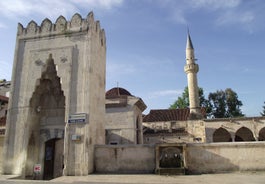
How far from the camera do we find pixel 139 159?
40.5 ft

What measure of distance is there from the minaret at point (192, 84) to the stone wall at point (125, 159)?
821 inches

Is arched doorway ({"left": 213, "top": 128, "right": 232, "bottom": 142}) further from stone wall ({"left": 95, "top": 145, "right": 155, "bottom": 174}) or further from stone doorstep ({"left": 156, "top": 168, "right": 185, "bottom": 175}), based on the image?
stone doorstep ({"left": 156, "top": 168, "right": 185, "bottom": 175})

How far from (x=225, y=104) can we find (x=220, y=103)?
3.18 ft

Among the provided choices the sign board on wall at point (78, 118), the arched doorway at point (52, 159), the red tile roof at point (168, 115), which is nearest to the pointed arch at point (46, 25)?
the sign board on wall at point (78, 118)

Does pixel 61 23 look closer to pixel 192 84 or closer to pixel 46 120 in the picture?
pixel 46 120

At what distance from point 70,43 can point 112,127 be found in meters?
11.8

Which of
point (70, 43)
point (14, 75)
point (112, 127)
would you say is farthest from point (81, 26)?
point (112, 127)

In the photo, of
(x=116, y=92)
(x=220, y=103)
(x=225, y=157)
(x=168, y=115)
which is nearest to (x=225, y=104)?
(x=220, y=103)

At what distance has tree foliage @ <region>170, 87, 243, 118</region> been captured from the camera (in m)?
44.6

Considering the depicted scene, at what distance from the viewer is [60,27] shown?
14281 mm

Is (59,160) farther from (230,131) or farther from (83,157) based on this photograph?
(230,131)

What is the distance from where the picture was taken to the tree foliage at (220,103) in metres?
44.6

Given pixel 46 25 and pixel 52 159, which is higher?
pixel 46 25

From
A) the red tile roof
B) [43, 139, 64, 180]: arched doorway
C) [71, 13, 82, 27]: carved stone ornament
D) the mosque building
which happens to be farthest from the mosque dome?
[71, 13, 82, 27]: carved stone ornament
